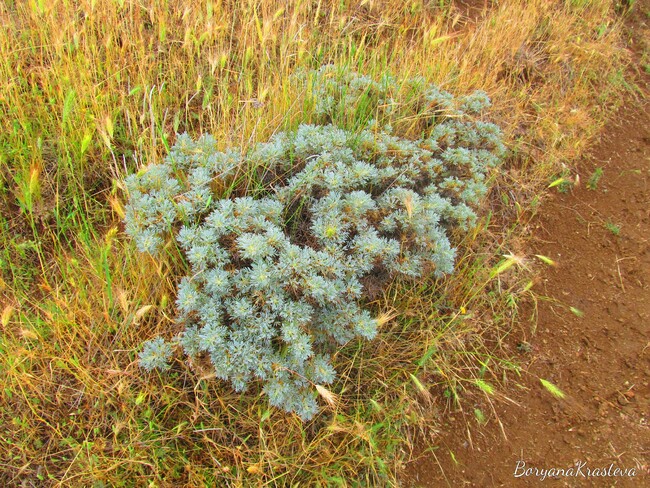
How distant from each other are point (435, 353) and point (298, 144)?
119 cm

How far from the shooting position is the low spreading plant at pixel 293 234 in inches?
75.3

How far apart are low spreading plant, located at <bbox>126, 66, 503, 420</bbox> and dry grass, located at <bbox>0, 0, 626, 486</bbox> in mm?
151

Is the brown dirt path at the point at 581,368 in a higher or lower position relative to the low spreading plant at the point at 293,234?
lower

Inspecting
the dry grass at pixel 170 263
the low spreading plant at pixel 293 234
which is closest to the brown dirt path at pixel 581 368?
the dry grass at pixel 170 263

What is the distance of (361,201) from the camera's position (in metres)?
2.13

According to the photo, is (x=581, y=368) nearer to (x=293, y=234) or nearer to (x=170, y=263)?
(x=293, y=234)

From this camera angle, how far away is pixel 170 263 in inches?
88.0

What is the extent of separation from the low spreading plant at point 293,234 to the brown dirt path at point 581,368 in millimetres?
756

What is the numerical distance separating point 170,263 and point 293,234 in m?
0.56

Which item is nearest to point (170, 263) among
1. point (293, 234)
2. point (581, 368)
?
point (293, 234)

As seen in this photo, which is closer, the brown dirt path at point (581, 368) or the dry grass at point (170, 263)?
the dry grass at point (170, 263)

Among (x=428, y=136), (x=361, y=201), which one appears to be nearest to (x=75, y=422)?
(x=361, y=201)

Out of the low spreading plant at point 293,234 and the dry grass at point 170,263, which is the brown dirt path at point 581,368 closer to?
the dry grass at point 170,263

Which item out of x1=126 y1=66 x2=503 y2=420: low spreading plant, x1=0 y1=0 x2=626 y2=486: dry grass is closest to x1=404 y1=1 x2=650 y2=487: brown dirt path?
x1=0 y1=0 x2=626 y2=486: dry grass
